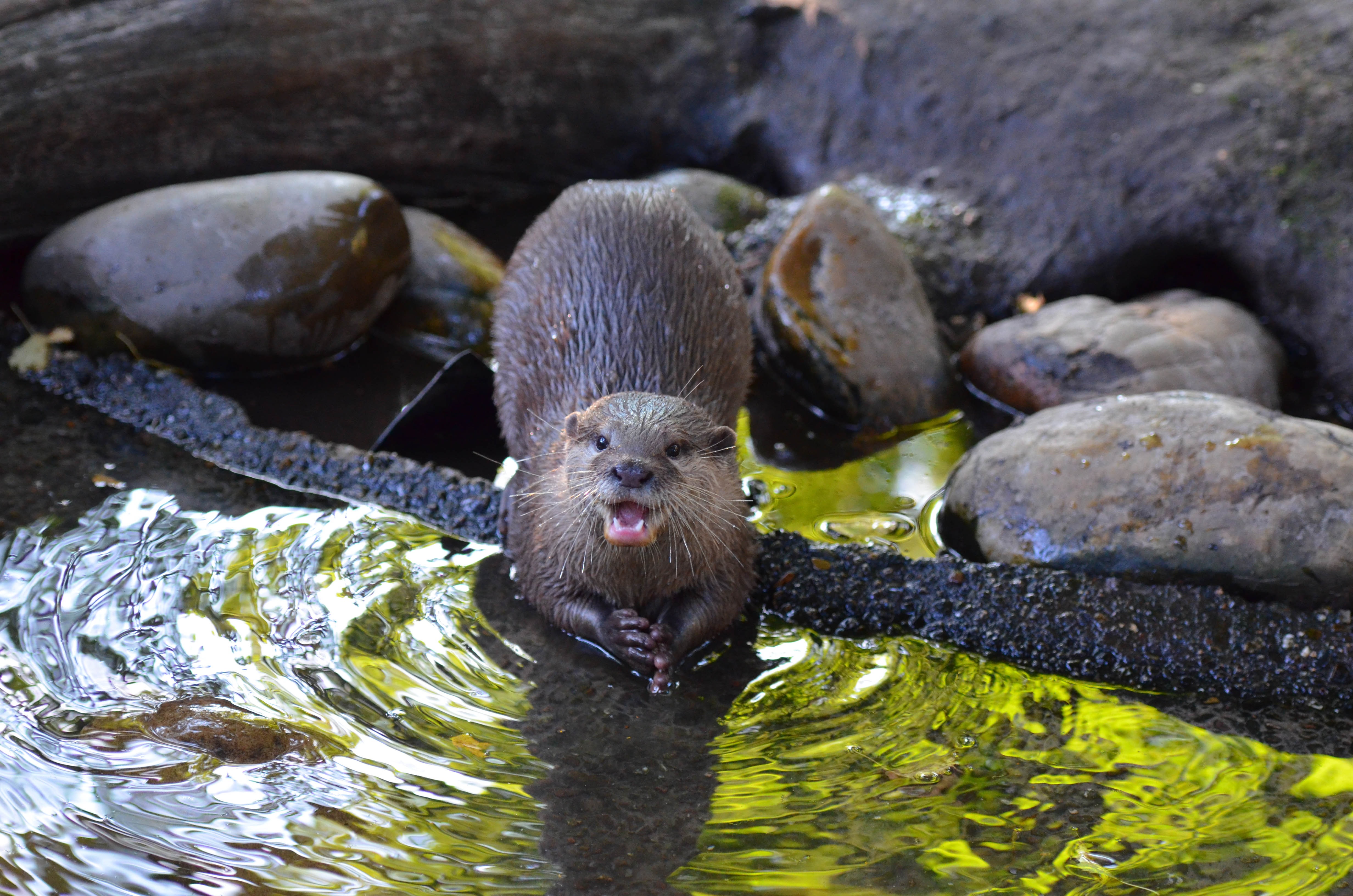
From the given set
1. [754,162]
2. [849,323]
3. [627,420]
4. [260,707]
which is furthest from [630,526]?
[754,162]

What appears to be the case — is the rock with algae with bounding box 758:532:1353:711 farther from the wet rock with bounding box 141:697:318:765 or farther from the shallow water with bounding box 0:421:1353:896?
the wet rock with bounding box 141:697:318:765

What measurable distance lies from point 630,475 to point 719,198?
8.59 ft

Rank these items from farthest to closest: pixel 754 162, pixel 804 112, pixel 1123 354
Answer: pixel 754 162 < pixel 804 112 < pixel 1123 354

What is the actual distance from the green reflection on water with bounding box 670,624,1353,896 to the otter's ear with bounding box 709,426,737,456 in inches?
21.0

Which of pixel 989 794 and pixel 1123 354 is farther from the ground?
pixel 1123 354

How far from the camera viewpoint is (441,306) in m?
4.21

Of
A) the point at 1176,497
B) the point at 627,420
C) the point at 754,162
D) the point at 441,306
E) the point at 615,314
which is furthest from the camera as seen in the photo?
the point at 754,162

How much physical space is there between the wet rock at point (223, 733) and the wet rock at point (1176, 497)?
71.4 inches

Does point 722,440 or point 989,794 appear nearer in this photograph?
point 989,794

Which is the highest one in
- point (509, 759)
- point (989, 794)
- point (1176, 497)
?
point (1176, 497)

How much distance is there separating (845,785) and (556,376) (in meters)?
1.36

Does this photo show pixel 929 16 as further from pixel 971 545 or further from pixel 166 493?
pixel 166 493

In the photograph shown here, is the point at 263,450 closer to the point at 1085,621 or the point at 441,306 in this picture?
the point at 441,306

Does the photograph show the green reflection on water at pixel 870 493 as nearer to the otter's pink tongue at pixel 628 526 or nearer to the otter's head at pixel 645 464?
the otter's head at pixel 645 464
